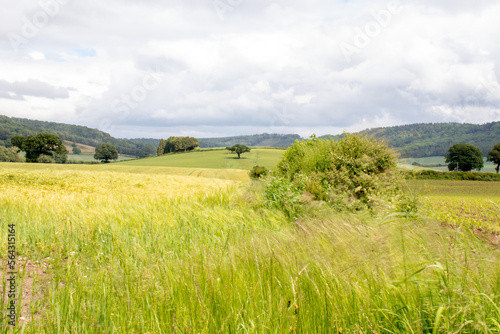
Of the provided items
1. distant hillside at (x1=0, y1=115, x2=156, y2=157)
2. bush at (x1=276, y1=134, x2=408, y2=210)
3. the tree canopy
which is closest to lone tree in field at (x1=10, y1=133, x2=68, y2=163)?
distant hillside at (x1=0, y1=115, x2=156, y2=157)

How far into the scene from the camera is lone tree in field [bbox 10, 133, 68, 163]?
5347cm

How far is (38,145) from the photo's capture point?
53.8 meters

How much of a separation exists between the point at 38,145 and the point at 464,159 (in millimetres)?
72773

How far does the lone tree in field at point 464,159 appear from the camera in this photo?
197 feet

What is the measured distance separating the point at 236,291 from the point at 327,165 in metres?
8.47

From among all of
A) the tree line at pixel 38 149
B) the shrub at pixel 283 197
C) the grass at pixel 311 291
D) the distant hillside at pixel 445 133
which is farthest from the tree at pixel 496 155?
the tree line at pixel 38 149

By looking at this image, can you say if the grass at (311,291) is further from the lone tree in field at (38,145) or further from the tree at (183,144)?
the tree at (183,144)

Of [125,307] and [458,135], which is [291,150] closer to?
[125,307]

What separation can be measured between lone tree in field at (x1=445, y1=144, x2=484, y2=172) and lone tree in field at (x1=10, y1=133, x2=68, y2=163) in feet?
224

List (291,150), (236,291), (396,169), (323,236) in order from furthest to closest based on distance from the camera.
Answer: (291,150) → (396,169) → (323,236) → (236,291)

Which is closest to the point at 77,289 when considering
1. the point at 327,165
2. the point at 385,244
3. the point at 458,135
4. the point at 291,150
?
the point at 385,244

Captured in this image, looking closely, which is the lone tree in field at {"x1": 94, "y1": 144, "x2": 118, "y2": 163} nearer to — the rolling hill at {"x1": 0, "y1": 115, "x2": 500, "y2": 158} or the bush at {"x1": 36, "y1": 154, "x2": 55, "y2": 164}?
the bush at {"x1": 36, "y1": 154, "x2": 55, "y2": 164}

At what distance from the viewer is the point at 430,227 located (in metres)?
3.45

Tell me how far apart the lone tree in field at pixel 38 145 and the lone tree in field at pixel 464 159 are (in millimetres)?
68138
